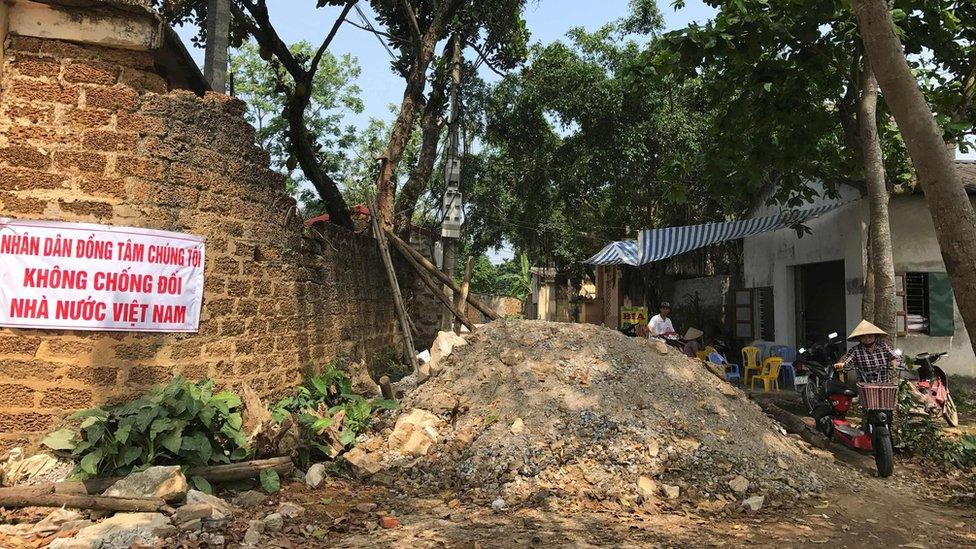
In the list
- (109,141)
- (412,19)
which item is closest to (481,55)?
(412,19)

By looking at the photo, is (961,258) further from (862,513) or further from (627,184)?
(627,184)

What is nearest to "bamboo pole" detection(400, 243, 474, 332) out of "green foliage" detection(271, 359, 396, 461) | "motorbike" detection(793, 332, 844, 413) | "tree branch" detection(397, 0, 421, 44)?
"green foliage" detection(271, 359, 396, 461)

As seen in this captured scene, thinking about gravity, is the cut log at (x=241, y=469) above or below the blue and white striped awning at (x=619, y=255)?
below

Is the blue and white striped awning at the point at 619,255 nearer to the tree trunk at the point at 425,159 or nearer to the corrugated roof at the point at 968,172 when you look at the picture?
the tree trunk at the point at 425,159

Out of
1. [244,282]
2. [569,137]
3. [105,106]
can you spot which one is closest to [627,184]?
[569,137]

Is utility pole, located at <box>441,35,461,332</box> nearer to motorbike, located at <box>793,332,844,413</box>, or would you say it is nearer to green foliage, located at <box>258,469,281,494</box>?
motorbike, located at <box>793,332,844,413</box>

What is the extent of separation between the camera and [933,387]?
739cm

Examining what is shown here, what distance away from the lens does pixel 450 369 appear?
712 cm

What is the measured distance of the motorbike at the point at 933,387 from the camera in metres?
7.28

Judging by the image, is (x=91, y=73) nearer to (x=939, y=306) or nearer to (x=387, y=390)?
(x=387, y=390)

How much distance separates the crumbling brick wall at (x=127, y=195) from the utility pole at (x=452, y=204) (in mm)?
5308

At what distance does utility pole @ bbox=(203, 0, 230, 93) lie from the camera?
28.3 feet

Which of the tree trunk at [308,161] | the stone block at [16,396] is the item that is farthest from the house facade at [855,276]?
the stone block at [16,396]

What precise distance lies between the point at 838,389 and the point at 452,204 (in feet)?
23.2
